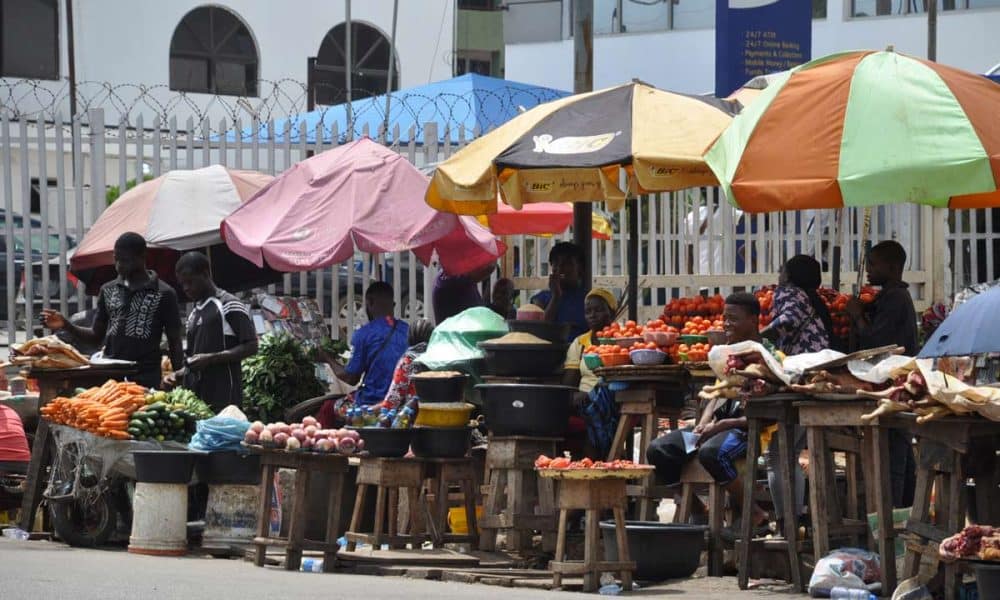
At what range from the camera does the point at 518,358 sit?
1205 centimetres

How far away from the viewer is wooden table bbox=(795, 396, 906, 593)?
9555mm

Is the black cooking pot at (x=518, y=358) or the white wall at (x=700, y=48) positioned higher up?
the white wall at (x=700, y=48)

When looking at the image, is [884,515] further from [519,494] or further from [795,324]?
[519,494]

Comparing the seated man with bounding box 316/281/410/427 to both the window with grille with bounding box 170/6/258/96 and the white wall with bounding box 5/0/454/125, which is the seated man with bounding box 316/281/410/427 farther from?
the window with grille with bounding box 170/6/258/96

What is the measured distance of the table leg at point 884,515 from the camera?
9547mm

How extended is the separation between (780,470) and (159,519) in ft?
14.2

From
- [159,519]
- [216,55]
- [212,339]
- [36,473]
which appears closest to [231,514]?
[159,519]

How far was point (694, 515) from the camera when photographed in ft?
38.3

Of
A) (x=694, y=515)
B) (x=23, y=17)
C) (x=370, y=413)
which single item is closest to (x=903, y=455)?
(x=694, y=515)

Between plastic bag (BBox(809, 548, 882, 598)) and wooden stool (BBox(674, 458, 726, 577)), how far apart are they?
124 centimetres

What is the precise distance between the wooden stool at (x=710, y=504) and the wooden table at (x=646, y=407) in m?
0.27

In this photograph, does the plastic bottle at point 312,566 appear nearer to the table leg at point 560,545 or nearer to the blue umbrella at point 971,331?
the table leg at point 560,545

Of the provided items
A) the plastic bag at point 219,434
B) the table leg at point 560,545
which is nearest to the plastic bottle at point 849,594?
the table leg at point 560,545

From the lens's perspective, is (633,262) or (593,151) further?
(633,262)
